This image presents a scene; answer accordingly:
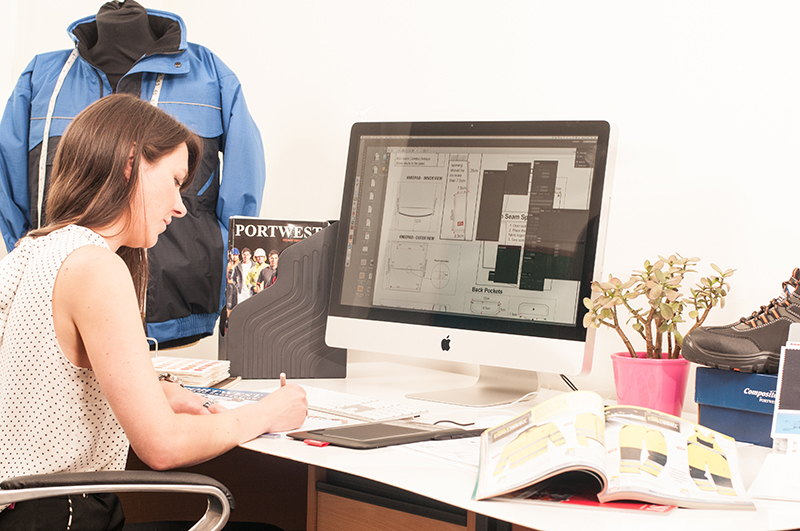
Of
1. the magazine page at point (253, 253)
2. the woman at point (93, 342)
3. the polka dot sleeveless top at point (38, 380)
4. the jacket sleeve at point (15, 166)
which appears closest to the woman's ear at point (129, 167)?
the woman at point (93, 342)

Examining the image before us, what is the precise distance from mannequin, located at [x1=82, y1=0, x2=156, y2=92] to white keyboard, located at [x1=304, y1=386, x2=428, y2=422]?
1.19m

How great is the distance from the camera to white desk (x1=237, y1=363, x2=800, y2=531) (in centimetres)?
70

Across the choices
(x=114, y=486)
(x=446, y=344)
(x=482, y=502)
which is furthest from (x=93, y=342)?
(x=446, y=344)

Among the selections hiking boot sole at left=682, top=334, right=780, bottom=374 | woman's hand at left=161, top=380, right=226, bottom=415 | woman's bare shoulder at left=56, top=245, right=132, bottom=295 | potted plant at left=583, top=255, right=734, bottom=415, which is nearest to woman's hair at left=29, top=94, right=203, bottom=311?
woman's bare shoulder at left=56, top=245, right=132, bottom=295

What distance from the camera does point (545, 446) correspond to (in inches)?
30.1

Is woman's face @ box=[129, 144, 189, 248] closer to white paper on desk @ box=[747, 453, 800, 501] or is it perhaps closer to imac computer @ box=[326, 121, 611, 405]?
imac computer @ box=[326, 121, 611, 405]

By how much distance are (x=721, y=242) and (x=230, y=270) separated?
1029mm

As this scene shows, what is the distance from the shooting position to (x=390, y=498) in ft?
3.18

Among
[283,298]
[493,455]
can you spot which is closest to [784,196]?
[493,455]

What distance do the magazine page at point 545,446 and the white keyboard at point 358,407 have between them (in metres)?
0.29

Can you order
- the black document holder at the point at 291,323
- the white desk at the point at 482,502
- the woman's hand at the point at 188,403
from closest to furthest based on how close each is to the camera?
the white desk at the point at 482,502 → the woman's hand at the point at 188,403 → the black document holder at the point at 291,323

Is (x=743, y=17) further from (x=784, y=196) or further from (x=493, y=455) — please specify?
(x=493, y=455)

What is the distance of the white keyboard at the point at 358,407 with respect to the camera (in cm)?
116

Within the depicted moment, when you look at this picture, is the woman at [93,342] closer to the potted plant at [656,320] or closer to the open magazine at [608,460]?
the open magazine at [608,460]
